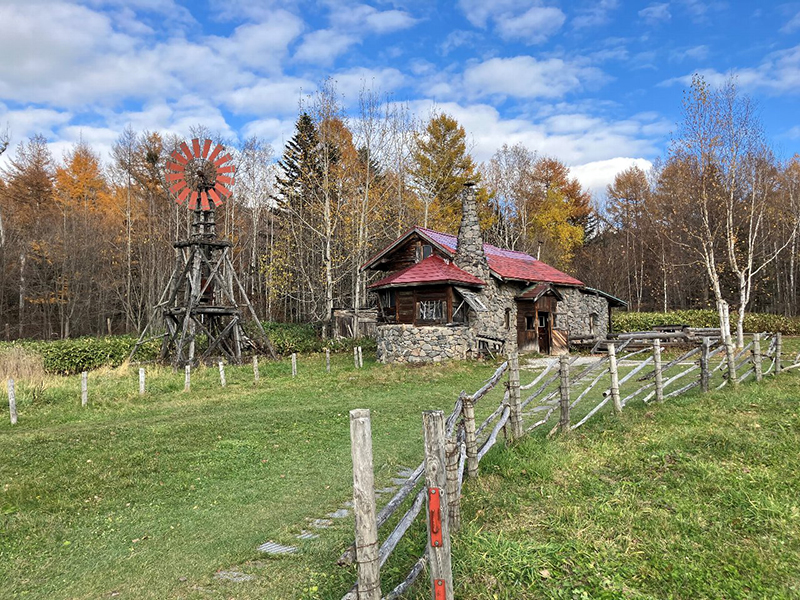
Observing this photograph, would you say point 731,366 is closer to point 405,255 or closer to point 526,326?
point 526,326

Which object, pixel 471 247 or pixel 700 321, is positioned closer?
pixel 471 247

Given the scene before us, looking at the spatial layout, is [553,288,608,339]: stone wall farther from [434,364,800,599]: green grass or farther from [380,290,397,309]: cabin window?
[434,364,800,599]: green grass

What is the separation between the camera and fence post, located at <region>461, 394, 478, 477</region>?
235 inches

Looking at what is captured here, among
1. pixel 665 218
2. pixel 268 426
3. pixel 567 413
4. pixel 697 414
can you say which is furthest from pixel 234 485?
pixel 665 218

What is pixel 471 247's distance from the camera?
892 inches

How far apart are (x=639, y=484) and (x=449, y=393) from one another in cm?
856

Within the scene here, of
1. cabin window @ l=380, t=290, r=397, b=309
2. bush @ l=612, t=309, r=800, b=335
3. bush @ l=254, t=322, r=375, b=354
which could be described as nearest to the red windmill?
bush @ l=254, t=322, r=375, b=354

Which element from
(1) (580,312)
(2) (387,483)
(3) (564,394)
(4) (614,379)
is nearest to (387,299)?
(1) (580,312)

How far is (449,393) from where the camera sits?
14.4 metres

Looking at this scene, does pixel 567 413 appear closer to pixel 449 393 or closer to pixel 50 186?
pixel 449 393

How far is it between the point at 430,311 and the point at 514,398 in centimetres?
1372

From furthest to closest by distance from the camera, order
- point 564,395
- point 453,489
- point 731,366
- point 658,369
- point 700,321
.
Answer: point 700,321 < point 731,366 < point 658,369 < point 564,395 < point 453,489

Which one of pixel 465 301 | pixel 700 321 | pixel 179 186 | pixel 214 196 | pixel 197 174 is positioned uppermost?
pixel 197 174

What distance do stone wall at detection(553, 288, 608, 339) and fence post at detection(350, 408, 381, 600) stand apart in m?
23.8
